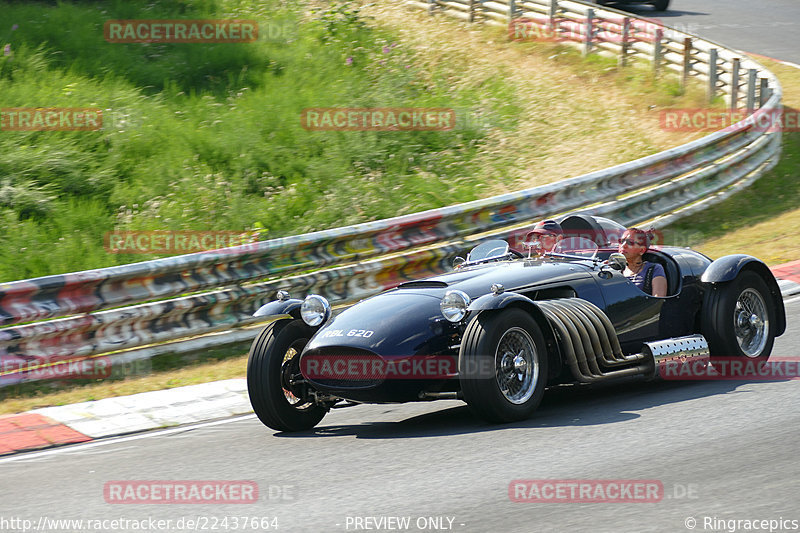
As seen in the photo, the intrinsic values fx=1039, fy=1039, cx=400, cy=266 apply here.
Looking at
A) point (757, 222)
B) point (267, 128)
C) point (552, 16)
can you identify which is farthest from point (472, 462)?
point (552, 16)

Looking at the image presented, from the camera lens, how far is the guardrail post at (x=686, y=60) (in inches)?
719

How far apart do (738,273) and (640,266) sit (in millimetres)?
752

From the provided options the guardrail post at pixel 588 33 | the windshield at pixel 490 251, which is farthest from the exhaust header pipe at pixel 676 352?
the guardrail post at pixel 588 33

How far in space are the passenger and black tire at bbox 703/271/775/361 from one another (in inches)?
16.9

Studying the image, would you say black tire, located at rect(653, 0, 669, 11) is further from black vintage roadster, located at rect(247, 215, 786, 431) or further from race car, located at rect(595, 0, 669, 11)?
black vintage roadster, located at rect(247, 215, 786, 431)

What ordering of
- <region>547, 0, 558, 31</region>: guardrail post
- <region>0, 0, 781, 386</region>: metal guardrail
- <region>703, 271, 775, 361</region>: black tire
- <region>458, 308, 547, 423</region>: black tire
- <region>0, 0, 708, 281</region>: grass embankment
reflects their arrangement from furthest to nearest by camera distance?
1. <region>547, 0, 558, 31</region>: guardrail post
2. <region>0, 0, 708, 281</region>: grass embankment
3. <region>0, 0, 781, 386</region>: metal guardrail
4. <region>703, 271, 775, 361</region>: black tire
5. <region>458, 308, 547, 423</region>: black tire

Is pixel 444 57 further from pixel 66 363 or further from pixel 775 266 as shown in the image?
pixel 66 363

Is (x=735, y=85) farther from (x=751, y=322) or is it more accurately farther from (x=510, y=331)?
(x=510, y=331)

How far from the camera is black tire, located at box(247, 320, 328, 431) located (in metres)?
6.81

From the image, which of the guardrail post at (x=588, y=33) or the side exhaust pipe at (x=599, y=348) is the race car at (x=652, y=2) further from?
the side exhaust pipe at (x=599, y=348)

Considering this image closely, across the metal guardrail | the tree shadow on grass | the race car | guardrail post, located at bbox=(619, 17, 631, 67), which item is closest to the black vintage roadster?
the metal guardrail

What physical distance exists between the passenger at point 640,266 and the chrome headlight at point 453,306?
6.38 ft

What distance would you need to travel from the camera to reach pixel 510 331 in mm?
6426

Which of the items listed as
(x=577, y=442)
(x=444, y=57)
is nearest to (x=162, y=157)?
(x=444, y=57)
